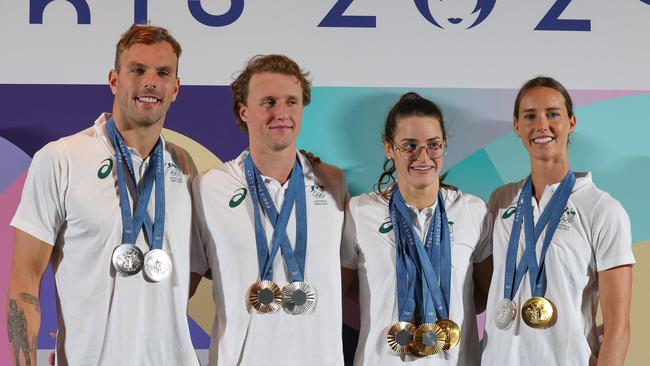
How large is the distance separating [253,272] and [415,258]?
0.87m

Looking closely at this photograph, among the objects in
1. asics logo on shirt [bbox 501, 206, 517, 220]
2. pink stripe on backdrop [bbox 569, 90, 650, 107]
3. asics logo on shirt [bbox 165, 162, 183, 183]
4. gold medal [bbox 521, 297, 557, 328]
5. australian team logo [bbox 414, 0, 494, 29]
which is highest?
australian team logo [bbox 414, 0, 494, 29]

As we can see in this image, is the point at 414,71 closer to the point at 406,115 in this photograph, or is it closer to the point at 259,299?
the point at 406,115

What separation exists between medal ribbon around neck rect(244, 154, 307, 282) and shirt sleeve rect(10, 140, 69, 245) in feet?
3.12

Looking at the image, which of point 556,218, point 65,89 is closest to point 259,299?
point 556,218

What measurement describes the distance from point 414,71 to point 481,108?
49 centimetres

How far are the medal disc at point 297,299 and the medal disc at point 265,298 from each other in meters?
0.03

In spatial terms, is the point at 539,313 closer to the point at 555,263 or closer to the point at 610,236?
the point at 555,263

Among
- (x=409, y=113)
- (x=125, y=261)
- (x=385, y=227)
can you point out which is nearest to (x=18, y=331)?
(x=125, y=261)

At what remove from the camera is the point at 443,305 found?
4.11 m

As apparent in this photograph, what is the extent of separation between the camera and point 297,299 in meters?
3.96

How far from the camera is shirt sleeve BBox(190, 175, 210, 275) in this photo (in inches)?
164

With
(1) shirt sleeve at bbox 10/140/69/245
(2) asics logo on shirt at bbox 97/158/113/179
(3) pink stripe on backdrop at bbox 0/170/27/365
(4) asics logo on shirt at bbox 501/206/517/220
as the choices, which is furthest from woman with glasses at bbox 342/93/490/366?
(3) pink stripe on backdrop at bbox 0/170/27/365

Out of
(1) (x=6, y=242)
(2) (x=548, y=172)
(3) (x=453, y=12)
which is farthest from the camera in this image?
(3) (x=453, y=12)

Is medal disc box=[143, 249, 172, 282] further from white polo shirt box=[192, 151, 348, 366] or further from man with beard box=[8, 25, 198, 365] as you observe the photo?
white polo shirt box=[192, 151, 348, 366]
